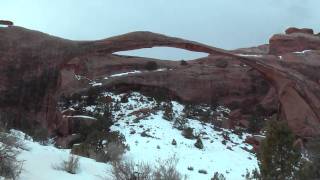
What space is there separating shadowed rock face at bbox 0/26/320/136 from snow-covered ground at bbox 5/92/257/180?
1804 millimetres

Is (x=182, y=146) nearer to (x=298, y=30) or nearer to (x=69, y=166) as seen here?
(x=69, y=166)

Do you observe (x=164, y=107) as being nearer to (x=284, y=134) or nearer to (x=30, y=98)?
(x=30, y=98)

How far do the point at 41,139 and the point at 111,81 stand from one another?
1620 cm

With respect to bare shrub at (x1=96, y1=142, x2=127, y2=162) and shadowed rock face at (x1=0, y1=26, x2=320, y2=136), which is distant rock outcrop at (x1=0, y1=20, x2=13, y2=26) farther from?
bare shrub at (x1=96, y1=142, x2=127, y2=162)

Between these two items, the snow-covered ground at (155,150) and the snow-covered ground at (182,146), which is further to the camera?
the snow-covered ground at (182,146)

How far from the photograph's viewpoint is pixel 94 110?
28.4 metres

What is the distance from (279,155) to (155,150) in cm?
916

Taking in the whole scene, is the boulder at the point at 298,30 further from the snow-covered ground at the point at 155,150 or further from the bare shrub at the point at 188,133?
the bare shrub at the point at 188,133

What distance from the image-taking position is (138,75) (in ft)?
106

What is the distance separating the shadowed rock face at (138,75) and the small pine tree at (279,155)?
8.00 metres

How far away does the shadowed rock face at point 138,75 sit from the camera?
→ 1786cm

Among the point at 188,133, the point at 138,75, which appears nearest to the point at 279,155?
the point at 188,133

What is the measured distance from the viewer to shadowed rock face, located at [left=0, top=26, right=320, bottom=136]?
58.6 ft

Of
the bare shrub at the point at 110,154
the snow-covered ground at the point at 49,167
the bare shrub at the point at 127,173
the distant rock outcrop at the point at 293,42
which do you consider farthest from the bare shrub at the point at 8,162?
the distant rock outcrop at the point at 293,42
